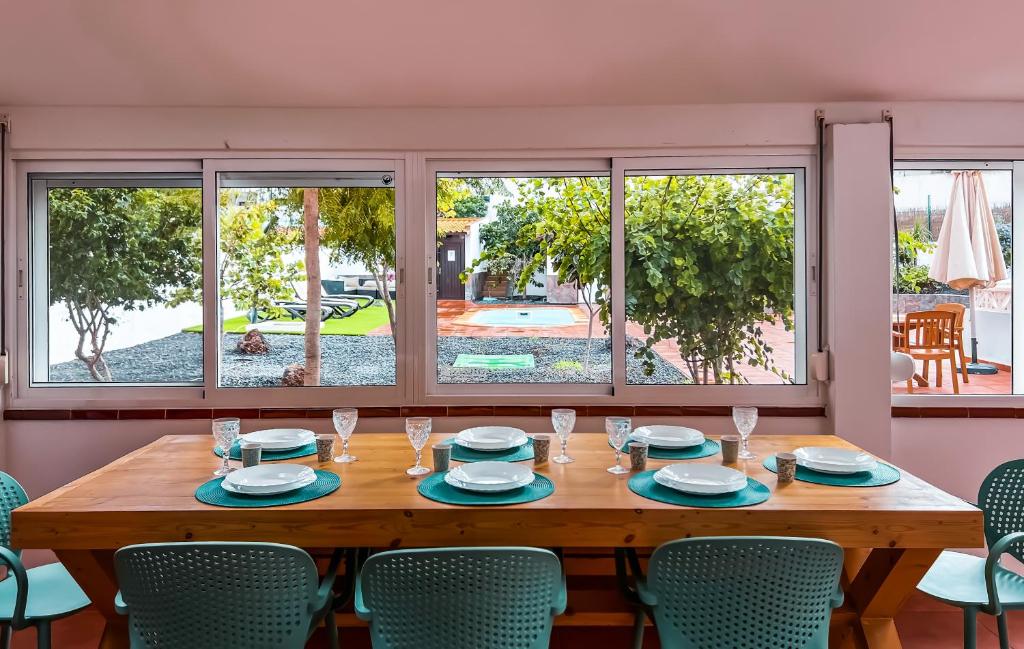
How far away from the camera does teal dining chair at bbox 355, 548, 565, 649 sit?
138 centimetres

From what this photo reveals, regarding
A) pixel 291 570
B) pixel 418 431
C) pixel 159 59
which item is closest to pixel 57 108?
pixel 159 59

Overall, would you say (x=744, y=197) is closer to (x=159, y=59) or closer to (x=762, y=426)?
(x=762, y=426)

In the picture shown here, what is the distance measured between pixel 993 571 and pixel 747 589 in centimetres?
91

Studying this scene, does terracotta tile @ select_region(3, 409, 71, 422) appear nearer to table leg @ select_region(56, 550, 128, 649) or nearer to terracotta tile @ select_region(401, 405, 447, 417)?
table leg @ select_region(56, 550, 128, 649)

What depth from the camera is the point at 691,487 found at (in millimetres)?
1782

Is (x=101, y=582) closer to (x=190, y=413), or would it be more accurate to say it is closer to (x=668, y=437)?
(x=190, y=413)

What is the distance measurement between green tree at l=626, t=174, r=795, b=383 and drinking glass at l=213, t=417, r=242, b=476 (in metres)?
1.79

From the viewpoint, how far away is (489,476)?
74.5 inches

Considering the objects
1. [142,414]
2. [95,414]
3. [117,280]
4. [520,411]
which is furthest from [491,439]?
[117,280]

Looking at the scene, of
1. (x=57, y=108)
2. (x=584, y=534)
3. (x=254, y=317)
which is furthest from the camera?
(x=254, y=317)

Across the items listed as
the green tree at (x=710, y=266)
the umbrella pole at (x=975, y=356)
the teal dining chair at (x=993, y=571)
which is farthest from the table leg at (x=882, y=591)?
the umbrella pole at (x=975, y=356)

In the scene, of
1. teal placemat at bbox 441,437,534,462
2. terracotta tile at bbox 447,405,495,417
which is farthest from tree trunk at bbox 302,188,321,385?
teal placemat at bbox 441,437,534,462

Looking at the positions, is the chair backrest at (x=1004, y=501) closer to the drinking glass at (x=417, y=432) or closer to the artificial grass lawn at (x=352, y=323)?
the drinking glass at (x=417, y=432)

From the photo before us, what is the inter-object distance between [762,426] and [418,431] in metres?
1.68
